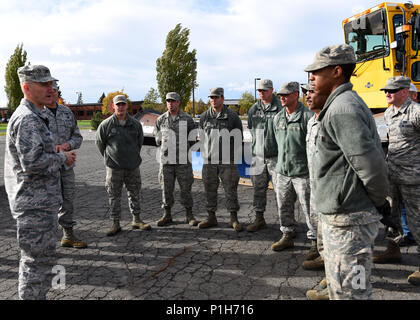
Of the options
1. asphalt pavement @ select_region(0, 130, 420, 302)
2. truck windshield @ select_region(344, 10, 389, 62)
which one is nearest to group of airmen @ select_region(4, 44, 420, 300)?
asphalt pavement @ select_region(0, 130, 420, 302)

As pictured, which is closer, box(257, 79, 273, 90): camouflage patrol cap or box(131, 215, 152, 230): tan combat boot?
box(257, 79, 273, 90): camouflage patrol cap

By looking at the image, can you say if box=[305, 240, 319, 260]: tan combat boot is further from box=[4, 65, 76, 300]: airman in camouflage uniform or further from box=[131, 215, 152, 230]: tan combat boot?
box=[4, 65, 76, 300]: airman in camouflage uniform

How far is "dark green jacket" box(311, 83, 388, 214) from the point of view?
192cm

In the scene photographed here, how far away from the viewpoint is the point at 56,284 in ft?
11.1

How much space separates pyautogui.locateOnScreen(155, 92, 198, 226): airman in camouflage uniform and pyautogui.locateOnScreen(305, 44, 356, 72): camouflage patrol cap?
3402 mm

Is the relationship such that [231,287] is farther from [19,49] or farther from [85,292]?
[19,49]

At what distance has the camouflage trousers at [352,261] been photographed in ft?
6.63

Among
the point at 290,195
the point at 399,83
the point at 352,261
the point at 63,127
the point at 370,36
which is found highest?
the point at 370,36

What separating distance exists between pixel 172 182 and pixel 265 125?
1.78 metres

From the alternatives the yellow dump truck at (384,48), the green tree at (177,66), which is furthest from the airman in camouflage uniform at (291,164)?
the green tree at (177,66)

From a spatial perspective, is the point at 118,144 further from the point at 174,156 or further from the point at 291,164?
the point at 291,164

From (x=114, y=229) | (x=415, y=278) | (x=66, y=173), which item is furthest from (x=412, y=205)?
(x=66, y=173)

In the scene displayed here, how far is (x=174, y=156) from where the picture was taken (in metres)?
5.28
